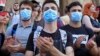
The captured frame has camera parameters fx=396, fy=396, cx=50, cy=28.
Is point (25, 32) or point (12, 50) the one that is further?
point (25, 32)

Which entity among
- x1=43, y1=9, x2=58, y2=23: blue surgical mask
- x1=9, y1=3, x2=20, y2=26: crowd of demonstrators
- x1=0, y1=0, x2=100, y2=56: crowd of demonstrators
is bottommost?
x1=9, y1=3, x2=20, y2=26: crowd of demonstrators

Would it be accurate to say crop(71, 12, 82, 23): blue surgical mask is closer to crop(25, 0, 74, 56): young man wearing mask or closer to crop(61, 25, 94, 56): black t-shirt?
crop(61, 25, 94, 56): black t-shirt

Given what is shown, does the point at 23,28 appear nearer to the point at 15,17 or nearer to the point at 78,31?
the point at 78,31

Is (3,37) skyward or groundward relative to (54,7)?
groundward

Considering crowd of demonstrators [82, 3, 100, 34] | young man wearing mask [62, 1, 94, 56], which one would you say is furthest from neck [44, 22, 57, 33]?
crowd of demonstrators [82, 3, 100, 34]

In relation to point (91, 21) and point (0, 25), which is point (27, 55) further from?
point (91, 21)


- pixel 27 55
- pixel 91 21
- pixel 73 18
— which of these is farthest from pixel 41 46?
pixel 91 21

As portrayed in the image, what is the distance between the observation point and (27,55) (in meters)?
5.70

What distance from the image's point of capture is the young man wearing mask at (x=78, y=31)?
239 inches

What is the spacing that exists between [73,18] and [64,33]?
104 centimetres

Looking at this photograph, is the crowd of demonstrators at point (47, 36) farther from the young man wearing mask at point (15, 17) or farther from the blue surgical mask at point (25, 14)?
the young man wearing mask at point (15, 17)

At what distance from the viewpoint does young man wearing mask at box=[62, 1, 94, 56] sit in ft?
19.9

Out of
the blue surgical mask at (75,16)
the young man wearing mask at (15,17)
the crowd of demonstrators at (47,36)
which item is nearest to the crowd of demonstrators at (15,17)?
the young man wearing mask at (15,17)

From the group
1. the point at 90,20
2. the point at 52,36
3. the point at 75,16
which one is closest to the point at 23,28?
the point at 75,16
